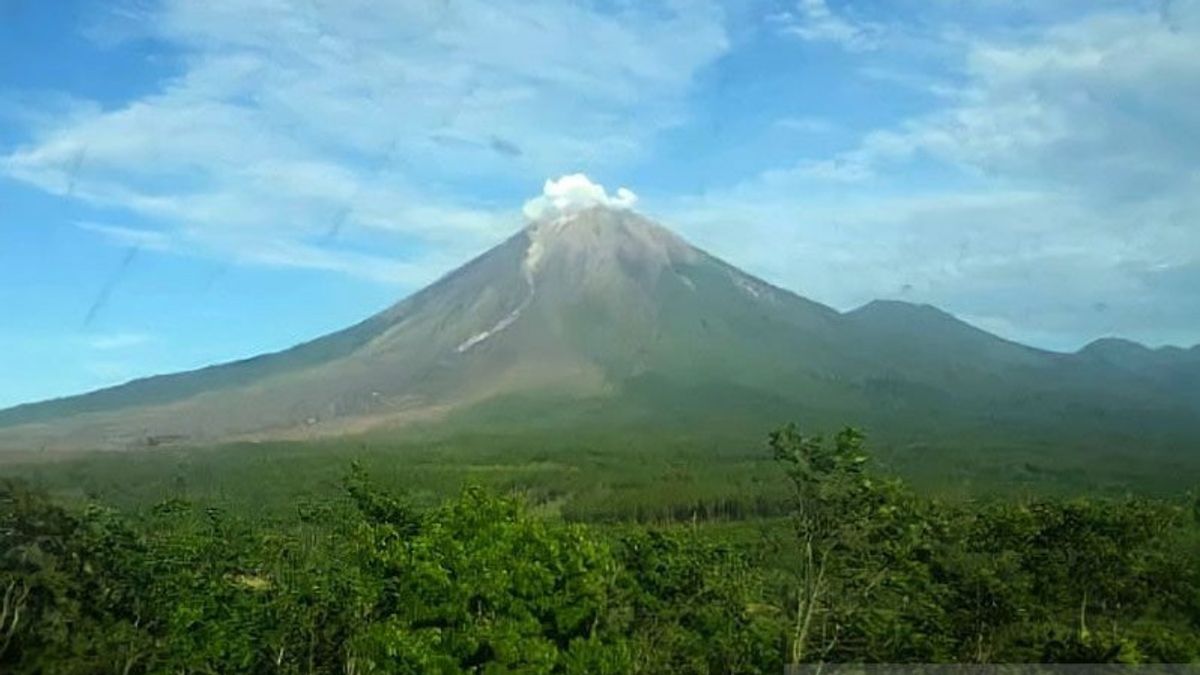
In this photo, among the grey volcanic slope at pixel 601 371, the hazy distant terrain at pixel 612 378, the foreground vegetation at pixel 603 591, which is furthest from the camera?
the grey volcanic slope at pixel 601 371

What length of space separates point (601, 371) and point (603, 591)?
118m

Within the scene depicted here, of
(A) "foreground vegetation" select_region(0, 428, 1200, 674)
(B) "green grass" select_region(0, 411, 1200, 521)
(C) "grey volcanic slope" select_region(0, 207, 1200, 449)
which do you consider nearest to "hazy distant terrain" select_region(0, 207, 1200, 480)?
(C) "grey volcanic slope" select_region(0, 207, 1200, 449)

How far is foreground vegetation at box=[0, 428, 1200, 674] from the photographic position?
492 inches

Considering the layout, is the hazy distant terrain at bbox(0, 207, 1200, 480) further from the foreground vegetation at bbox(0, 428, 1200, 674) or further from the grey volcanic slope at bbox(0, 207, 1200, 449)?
the foreground vegetation at bbox(0, 428, 1200, 674)

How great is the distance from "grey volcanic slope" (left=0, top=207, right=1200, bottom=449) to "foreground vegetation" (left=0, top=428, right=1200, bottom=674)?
89.2 metres

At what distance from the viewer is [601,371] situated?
131500mm

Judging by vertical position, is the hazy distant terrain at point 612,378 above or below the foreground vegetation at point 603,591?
above

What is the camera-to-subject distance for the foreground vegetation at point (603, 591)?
12.5 meters

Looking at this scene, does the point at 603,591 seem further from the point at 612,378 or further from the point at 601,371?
the point at 601,371

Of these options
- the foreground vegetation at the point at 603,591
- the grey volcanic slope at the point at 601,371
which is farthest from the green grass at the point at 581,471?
the foreground vegetation at the point at 603,591

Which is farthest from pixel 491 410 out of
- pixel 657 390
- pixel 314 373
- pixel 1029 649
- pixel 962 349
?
pixel 1029 649

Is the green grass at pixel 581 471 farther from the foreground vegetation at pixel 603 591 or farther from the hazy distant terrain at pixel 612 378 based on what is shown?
the foreground vegetation at pixel 603 591

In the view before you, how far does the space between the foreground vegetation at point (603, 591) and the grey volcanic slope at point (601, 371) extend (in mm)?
89198

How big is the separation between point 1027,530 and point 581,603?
7980mm
